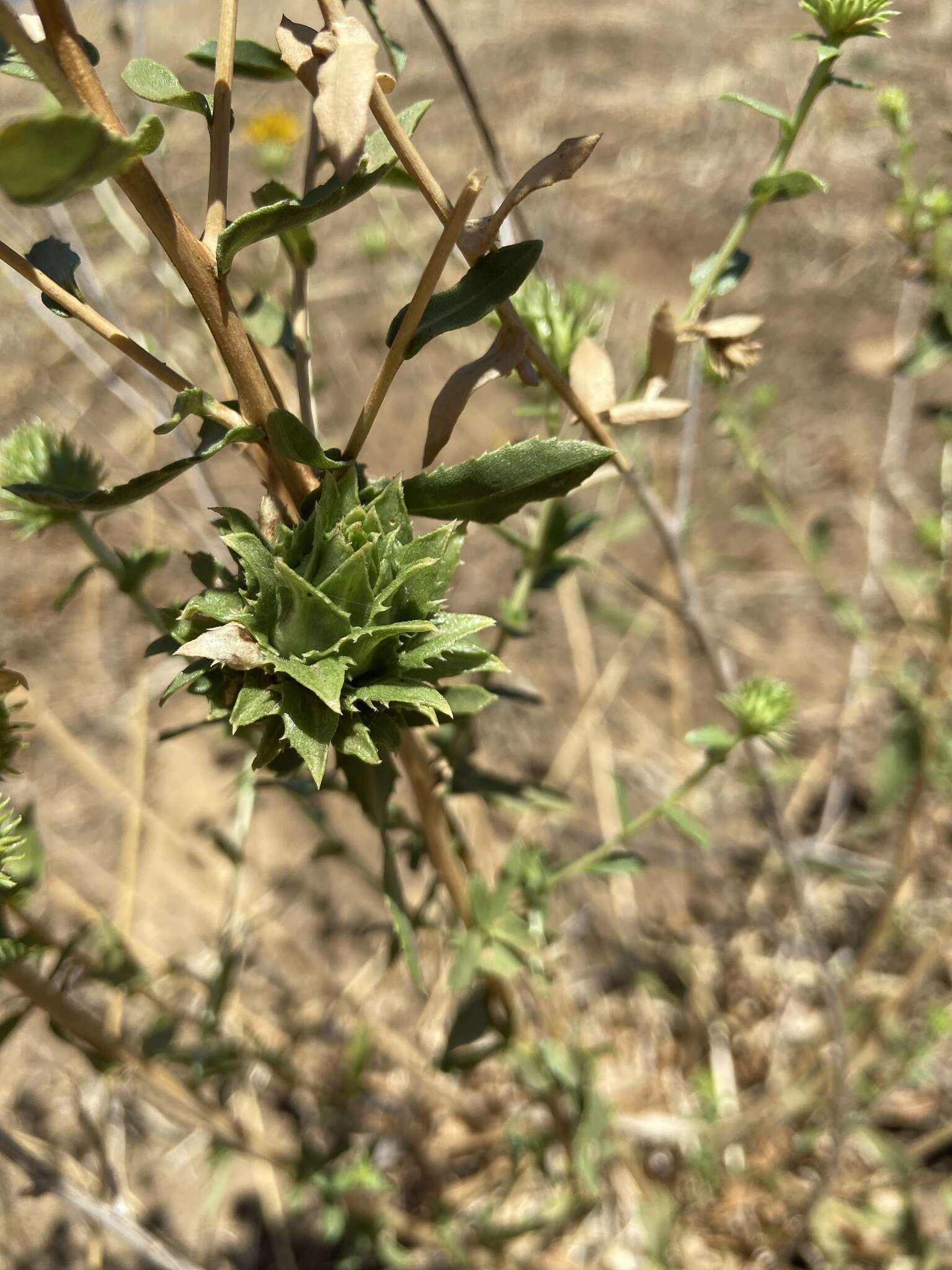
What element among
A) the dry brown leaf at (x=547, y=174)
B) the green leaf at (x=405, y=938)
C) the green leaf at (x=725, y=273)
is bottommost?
the green leaf at (x=405, y=938)

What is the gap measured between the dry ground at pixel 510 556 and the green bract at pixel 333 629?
0.83 meters

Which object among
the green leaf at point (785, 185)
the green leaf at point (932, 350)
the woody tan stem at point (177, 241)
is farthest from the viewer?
the green leaf at point (932, 350)

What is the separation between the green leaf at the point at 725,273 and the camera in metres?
1.11

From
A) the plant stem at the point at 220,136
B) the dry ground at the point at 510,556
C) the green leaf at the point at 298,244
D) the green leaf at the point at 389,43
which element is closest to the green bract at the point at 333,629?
the plant stem at the point at 220,136

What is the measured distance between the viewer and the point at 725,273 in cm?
114

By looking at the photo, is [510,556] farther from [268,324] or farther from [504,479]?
[504,479]

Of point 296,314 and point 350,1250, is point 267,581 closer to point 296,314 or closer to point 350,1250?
point 296,314

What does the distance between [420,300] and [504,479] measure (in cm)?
17

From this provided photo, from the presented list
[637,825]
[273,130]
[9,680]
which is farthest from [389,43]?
[273,130]

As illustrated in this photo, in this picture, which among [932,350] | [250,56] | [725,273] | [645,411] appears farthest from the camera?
[932,350]

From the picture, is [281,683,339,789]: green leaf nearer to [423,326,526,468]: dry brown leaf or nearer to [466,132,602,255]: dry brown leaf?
[423,326,526,468]: dry brown leaf

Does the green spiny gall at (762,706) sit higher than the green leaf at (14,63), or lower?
lower

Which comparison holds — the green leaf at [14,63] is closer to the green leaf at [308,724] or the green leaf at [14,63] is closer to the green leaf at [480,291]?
the green leaf at [480,291]

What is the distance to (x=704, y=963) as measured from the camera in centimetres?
245
